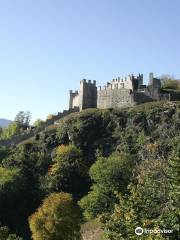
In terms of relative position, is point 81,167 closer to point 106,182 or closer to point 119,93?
point 106,182

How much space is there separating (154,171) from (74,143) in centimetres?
2913

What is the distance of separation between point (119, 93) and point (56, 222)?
43.1 metres

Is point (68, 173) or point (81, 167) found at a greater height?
point (81, 167)

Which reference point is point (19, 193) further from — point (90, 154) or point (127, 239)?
point (127, 239)

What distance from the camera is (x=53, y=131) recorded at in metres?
96.0

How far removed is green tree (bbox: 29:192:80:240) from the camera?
57531 millimetres

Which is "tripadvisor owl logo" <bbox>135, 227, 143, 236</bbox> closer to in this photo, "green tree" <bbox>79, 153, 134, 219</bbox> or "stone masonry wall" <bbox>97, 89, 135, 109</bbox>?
"green tree" <bbox>79, 153, 134, 219</bbox>

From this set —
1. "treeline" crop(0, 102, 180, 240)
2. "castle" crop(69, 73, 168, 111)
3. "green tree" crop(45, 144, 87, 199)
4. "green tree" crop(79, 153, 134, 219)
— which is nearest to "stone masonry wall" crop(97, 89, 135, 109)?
A: "castle" crop(69, 73, 168, 111)

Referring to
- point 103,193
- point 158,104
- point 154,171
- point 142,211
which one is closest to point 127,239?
point 142,211

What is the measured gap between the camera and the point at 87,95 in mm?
103062

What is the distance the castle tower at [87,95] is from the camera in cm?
10219

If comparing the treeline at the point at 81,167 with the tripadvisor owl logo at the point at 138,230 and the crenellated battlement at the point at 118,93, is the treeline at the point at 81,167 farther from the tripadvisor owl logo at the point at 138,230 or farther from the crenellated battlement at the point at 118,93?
the tripadvisor owl logo at the point at 138,230

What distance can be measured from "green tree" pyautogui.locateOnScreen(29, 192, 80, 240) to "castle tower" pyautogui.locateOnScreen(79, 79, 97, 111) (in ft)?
140

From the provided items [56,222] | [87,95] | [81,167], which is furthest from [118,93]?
[56,222]
